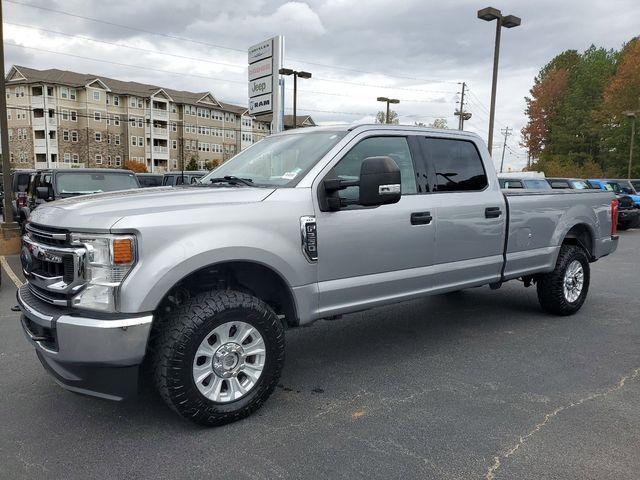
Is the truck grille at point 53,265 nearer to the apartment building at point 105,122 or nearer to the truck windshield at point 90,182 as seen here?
the truck windshield at point 90,182

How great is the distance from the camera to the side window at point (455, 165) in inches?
182

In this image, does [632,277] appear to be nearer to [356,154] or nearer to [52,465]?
[356,154]

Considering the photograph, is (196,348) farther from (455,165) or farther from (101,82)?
(101,82)

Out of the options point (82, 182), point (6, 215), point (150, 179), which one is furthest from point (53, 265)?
point (150, 179)

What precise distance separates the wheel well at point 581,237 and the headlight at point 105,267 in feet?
16.6

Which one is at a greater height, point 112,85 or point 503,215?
point 112,85

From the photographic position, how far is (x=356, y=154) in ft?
13.3

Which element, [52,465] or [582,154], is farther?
[582,154]

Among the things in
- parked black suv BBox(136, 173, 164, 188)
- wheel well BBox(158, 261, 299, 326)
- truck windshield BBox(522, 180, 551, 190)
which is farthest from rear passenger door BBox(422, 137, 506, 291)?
parked black suv BBox(136, 173, 164, 188)

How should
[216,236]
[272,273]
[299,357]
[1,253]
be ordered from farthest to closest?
1. [1,253]
2. [299,357]
3. [272,273]
4. [216,236]

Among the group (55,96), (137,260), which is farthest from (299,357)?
(55,96)

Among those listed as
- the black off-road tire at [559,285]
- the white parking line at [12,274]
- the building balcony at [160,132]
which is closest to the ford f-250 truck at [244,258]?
the black off-road tire at [559,285]

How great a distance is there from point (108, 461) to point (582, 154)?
57.8 metres

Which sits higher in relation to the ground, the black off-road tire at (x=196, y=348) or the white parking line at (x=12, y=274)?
the black off-road tire at (x=196, y=348)
